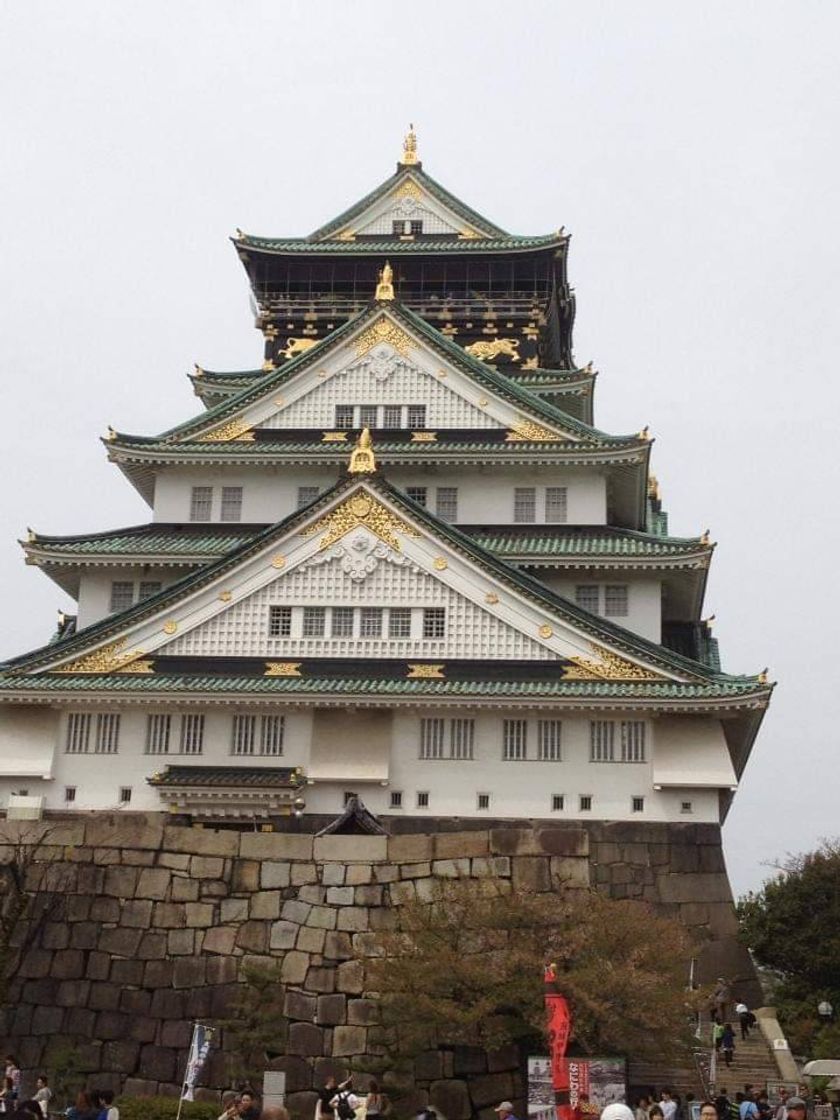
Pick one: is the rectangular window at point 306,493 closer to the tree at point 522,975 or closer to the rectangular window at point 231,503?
the rectangular window at point 231,503

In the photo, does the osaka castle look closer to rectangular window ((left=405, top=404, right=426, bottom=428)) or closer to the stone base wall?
rectangular window ((left=405, top=404, right=426, bottom=428))

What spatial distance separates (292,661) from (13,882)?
1085 centimetres

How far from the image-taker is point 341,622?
35406 mm

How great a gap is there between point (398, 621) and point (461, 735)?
2915 mm

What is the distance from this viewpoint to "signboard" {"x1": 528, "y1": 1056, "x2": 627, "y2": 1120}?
20.0 m

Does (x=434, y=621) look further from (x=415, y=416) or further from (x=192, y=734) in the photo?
(x=415, y=416)

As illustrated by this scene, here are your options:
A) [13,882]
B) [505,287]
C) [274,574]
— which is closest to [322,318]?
[505,287]

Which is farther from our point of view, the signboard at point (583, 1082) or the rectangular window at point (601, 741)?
the rectangular window at point (601, 741)

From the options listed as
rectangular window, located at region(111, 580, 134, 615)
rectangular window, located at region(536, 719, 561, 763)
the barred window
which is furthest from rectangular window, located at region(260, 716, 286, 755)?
the barred window

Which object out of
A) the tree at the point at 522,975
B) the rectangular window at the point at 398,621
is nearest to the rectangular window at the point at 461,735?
the rectangular window at the point at 398,621

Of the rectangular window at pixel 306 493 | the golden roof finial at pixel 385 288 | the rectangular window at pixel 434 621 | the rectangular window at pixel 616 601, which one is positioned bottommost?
the rectangular window at pixel 434 621

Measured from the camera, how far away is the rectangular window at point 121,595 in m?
39.4

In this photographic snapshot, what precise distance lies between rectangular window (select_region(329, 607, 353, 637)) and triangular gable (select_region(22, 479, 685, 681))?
0.25 m

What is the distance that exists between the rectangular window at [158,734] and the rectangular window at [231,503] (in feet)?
23.9
